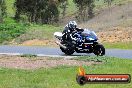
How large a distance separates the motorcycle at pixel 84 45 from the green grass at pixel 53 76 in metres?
5.93

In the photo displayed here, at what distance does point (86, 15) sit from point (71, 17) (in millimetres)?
13238

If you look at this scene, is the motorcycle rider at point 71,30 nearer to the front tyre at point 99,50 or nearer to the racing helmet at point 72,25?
the racing helmet at point 72,25

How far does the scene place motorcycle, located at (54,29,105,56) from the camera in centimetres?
2448

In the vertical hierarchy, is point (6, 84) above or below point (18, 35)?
above

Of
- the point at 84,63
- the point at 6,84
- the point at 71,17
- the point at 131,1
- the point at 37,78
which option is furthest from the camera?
the point at 71,17

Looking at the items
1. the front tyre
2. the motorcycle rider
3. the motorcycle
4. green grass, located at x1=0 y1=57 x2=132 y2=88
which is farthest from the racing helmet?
green grass, located at x1=0 y1=57 x2=132 y2=88

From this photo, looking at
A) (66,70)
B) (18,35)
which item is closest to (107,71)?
(66,70)

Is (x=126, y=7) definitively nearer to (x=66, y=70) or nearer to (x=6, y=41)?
(x=6, y=41)

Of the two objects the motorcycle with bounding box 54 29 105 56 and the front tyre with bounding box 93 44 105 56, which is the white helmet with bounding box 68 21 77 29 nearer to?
the motorcycle with bounding box 54 29 105 56

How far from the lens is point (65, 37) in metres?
25.4

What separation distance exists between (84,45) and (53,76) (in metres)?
10.2

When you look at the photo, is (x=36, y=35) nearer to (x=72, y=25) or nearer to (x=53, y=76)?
(x=72, y=25)

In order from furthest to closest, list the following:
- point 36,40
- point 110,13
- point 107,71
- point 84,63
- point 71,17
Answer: point 71,17 < point 110,13 < point 36,40 < point 84,63 < point 107,71

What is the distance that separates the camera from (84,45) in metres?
24.8
